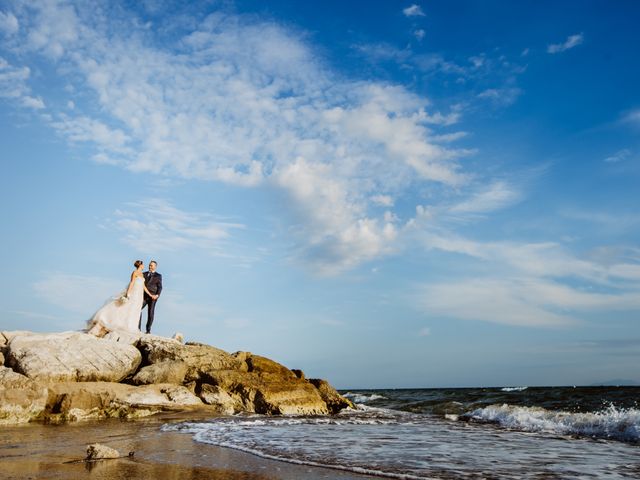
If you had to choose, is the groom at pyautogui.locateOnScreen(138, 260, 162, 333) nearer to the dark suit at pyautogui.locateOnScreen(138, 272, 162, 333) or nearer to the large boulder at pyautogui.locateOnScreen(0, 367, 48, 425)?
the dark suit at pyautogui.locateOnScreen(138, 272, 162, 333)

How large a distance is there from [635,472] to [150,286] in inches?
681

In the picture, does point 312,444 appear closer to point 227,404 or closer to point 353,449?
point 353,449

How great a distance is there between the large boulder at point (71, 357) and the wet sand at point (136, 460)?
375 cm

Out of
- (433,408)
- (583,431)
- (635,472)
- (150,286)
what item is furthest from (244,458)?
(433,408)

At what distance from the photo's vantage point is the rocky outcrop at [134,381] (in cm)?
1384

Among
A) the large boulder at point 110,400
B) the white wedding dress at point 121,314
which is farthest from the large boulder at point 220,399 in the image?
the white wedding dress at point 121,314

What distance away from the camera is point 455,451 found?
9.24 metres

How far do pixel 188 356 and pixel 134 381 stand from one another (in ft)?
6.94

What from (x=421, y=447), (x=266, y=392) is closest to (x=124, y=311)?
(x=266, y=392)

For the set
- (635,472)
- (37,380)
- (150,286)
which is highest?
(150,286)

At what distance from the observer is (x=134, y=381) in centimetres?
1602

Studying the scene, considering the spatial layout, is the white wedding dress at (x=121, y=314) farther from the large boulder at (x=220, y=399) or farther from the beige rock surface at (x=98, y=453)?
the beige rock surface at (x=98, y=453)

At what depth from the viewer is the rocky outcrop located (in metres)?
13.8

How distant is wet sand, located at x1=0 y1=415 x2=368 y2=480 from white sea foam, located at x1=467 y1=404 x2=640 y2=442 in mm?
10120
